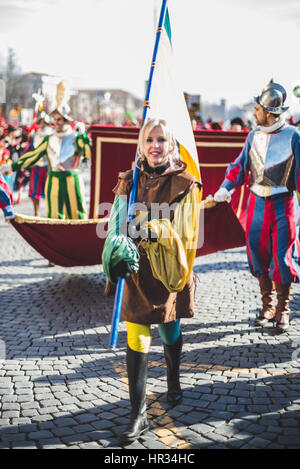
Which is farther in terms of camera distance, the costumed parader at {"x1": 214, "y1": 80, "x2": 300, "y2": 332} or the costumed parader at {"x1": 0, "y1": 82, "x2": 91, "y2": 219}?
the costumed parader at {"x1": 0, "y1": 82, "x2": 91, "y2": 219}

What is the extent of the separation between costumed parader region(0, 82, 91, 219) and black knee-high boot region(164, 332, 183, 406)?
3870 millimetres

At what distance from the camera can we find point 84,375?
3873mm

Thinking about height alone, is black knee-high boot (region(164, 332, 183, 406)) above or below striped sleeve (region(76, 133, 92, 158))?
below

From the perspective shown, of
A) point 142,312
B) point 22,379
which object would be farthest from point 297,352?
point 22,379

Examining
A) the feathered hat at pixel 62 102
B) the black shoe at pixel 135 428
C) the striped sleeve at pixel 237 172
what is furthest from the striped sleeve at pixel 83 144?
the black shoe at pixel 135 428

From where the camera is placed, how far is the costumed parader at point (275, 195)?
15.3 feet

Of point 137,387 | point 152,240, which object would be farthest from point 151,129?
point 137,387

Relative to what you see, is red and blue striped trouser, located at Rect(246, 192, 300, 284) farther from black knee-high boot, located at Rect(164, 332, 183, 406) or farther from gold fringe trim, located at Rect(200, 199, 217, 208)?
black knee-high boot, located at Rect(164, 332, 183, 406)

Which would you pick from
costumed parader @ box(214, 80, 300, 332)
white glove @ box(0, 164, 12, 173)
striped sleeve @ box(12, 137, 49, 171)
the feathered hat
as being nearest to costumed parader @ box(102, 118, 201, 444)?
costumed parader @ box(214, 80, 300, 332)

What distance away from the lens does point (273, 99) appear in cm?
461

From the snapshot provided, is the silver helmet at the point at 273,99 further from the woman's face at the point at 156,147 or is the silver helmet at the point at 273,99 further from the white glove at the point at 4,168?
the white glove at the point at 4,168

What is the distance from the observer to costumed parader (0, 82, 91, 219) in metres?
6.80

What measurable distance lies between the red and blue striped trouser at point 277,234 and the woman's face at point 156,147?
1.97 metres

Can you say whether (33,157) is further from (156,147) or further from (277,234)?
(156,147)
